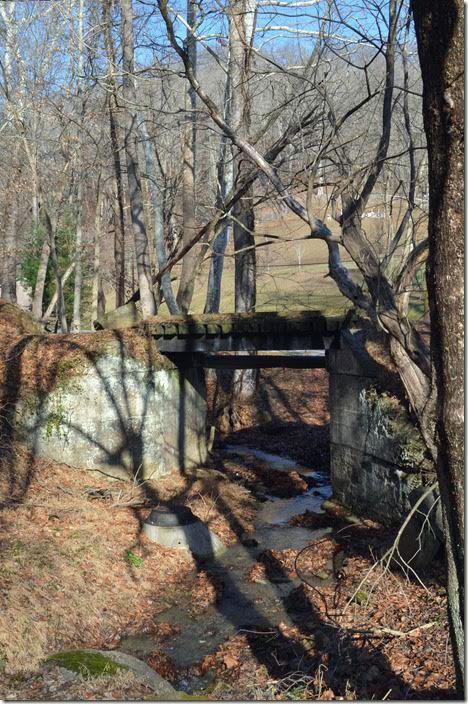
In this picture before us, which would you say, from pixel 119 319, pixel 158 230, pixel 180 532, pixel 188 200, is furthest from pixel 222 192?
pixel 180 532

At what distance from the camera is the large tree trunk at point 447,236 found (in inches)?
164

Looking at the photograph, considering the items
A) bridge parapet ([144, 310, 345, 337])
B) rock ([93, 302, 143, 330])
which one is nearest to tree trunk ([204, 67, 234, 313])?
bridge parapet ([144, 310, 345, 337])

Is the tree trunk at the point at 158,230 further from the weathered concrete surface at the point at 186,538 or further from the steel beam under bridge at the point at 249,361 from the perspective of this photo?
the weathered concrete surface at the point at 186,538

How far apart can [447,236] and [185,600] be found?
8140mm

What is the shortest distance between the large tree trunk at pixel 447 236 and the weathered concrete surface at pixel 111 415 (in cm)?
1131

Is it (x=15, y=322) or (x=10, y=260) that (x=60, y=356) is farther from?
(x=10, y=260)

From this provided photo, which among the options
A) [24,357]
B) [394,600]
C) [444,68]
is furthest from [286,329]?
[444,68]

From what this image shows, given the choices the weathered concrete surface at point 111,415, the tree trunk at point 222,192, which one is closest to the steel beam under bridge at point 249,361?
the weathered concrete surface at point 111,415

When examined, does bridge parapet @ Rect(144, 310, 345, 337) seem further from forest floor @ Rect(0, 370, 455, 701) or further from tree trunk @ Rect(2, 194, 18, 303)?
tree trunk @ Rect(2, 194, 18, 303)

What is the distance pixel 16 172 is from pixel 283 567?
17.8m

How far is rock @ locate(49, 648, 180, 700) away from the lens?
680 centimetres

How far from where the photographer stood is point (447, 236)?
4.22m

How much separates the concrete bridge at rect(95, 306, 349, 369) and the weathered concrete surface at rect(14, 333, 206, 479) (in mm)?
649

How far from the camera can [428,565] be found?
987cm
